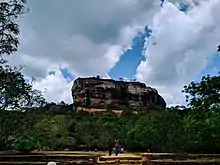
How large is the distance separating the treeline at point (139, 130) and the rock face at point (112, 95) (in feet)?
138

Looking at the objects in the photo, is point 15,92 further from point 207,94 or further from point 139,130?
point 139,130

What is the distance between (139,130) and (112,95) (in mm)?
68174

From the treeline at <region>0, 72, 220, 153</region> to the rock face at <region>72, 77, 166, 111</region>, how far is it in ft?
138

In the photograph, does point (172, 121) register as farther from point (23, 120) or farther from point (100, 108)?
point (100, 108)

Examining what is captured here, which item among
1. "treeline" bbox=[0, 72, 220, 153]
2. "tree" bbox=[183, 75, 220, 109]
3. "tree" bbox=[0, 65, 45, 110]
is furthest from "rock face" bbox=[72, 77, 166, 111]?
"tree" bbox=[183, 75, 220, 109]

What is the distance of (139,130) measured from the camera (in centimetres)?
4734

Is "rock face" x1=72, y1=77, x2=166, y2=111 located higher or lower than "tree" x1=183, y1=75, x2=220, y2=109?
higher

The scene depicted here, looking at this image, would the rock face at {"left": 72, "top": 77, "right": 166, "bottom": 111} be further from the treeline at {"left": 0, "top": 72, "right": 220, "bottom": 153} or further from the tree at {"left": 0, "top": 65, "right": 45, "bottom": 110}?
the tree at {"left": 0, "top": 65, "right": 45, "bottom": 110}

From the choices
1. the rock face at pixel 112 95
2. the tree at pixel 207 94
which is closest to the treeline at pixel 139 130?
the tree at pixel 207 94

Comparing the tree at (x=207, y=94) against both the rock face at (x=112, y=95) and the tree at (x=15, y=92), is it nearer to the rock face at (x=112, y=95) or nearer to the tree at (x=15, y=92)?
the tree at (x=15, y=92)

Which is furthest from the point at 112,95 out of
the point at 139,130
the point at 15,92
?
the point at 15,92

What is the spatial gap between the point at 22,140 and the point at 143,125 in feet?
48.2

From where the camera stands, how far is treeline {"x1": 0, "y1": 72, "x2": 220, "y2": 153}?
18172 millimetres

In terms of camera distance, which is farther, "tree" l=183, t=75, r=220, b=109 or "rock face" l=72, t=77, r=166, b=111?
"rock face" l=72, t=77, r=166, b=111
